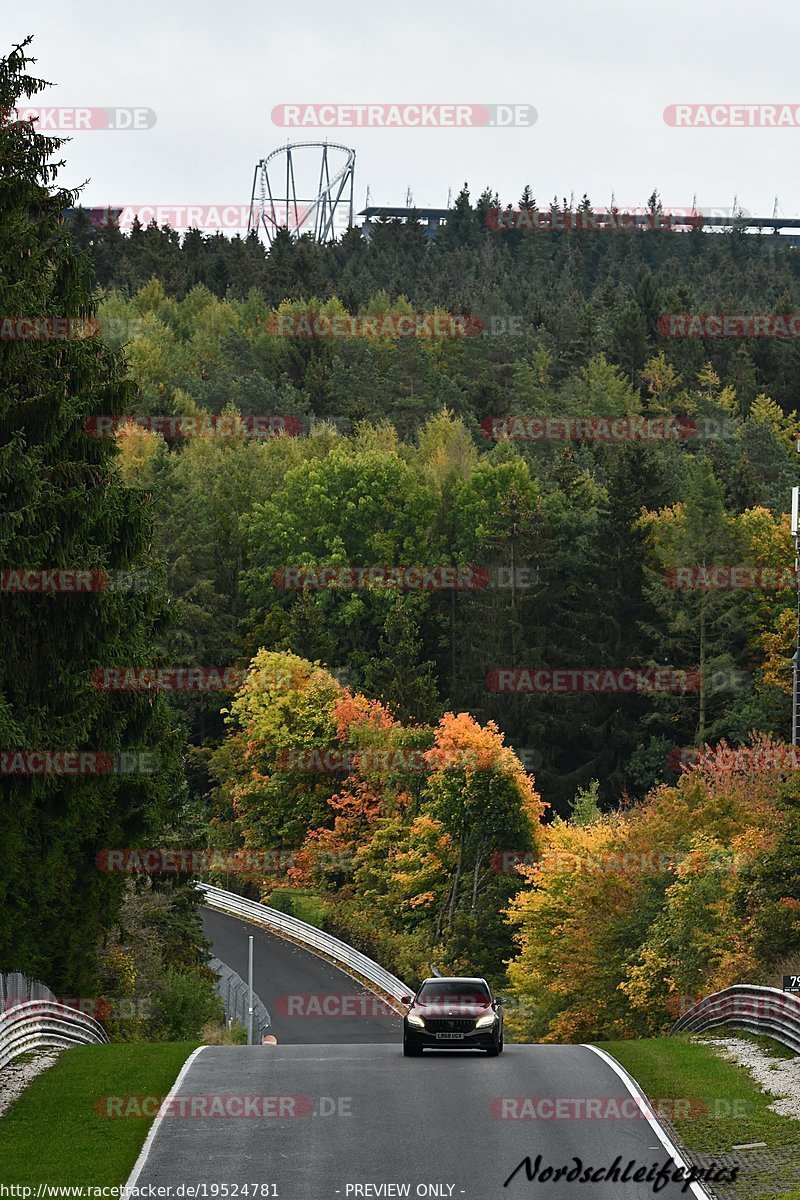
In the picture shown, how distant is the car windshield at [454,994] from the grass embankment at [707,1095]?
8.27 ft

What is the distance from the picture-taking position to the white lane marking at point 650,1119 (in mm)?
20031

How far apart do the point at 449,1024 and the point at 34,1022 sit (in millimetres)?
6852

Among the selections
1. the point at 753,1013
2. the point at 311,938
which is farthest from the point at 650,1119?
the point at 311,938

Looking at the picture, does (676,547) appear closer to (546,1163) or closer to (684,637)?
(684,637)

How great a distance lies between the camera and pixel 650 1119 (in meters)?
23.5

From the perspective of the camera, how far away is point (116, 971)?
4653 centimetres

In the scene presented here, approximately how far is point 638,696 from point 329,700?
59.1ft

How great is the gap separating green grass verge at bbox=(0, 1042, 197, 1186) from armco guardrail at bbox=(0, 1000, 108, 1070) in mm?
636

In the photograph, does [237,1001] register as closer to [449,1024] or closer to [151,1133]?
[449,1024]

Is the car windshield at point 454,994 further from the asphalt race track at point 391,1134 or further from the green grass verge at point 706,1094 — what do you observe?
the green grass verge at point 706,1094

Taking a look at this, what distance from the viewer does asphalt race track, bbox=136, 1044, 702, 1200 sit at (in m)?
19.7

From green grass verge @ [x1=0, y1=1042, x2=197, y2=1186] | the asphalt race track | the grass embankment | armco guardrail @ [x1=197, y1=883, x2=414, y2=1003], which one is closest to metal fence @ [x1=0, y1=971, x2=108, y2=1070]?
green grass verge @ [x1=0, y1=1042, x2=197, y2=1186]

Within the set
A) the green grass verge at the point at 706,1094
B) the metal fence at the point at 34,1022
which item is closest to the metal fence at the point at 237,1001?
the metal fence at the point at 34,1022

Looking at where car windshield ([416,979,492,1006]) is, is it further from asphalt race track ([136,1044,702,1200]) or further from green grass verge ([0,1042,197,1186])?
green grass verge ([0,1042,197,1186])
